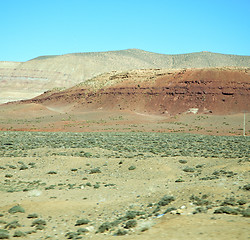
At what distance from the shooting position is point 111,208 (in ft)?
39.1

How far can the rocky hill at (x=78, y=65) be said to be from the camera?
156 m

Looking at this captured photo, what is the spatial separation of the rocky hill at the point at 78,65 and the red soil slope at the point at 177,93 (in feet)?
228

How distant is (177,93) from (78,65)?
103m

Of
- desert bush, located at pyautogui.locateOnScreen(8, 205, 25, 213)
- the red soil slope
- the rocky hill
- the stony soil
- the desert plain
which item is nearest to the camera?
the stony soil

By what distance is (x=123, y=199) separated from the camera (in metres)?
13.3

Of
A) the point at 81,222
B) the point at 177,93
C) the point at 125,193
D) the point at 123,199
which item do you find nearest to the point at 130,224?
the point at 81,222

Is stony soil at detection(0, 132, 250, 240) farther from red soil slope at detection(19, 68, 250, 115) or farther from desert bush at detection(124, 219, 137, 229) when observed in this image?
red soil slope at detection(19, 68, 250, 115)

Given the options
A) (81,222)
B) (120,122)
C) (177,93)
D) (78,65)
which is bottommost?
(120,122)

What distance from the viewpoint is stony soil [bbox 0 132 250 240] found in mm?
9086

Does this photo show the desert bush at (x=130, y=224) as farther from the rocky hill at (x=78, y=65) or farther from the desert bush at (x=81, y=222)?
the rocky hill at (x=78, y=65)

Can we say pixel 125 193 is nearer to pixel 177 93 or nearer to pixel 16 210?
pixel 16 210


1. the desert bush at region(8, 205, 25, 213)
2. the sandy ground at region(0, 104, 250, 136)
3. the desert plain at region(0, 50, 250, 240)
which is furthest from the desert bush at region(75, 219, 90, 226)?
the sandy ground at region(0, 104, 250, 136)

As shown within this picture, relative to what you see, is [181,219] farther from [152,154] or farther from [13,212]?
[152,154]

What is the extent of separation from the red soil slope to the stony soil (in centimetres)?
4860
